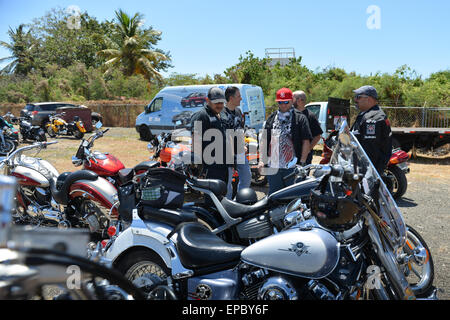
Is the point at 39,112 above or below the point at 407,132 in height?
above

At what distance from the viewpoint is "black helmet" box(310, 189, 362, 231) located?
204 cm

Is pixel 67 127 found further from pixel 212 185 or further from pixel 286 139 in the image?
pixel 212 185

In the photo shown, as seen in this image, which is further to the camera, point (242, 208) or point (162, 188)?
point (242, 208)

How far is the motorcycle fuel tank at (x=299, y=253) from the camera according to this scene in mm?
2008

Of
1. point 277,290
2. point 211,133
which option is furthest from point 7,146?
point 277,290

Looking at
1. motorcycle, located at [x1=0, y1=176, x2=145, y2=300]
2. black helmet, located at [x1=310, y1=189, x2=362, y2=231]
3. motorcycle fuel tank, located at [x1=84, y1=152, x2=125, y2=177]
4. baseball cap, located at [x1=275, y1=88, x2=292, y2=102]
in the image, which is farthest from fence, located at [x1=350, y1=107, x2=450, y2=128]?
motorcycle, located at [x1=0, y1=176, x2=145, y2=300]

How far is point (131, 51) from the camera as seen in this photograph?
33719 mm

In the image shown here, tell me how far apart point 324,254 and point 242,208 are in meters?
1.28

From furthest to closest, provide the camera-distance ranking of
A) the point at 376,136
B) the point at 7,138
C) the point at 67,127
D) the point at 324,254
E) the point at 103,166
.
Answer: the point at 67,127 < the point at 7,138 < the point at 103,166 < the point at 376,136 < the point at 324,254

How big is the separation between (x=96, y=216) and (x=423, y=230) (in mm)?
4203

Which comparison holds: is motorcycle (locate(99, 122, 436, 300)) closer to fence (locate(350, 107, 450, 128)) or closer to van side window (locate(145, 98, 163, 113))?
fence (locate(350, 107, 450, 128))

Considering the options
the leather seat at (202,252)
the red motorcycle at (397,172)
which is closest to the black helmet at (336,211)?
the leather seat at (202,252)


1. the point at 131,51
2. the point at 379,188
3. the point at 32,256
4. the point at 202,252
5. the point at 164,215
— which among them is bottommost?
the point at 202,252
